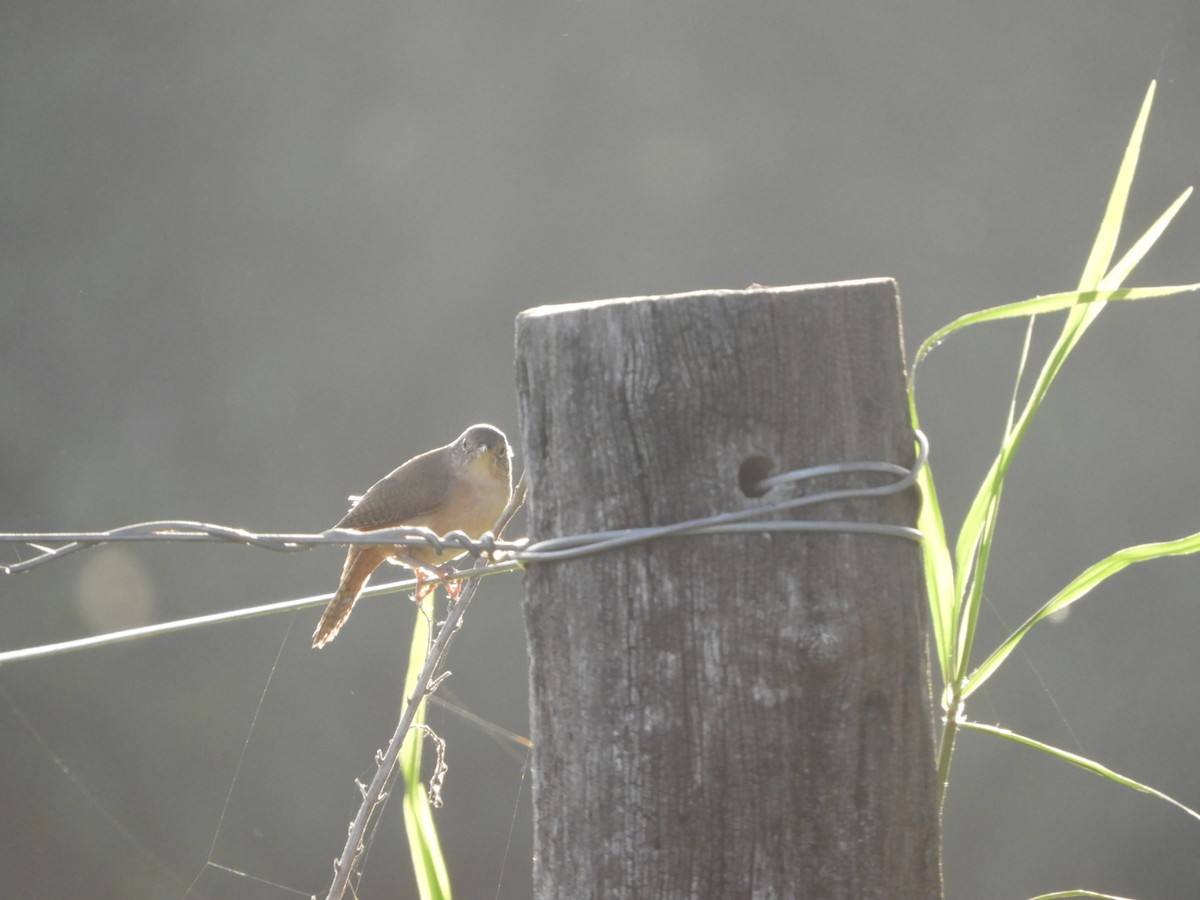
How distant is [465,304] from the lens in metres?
5.73

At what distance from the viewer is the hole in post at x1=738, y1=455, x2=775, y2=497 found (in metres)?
1.13

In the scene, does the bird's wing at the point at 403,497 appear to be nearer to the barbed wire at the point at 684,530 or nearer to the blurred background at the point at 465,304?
the barbed wire at the point at 684,530

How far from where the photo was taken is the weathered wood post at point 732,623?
1109 mm

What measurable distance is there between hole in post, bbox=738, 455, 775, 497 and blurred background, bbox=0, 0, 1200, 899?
14.9 ft

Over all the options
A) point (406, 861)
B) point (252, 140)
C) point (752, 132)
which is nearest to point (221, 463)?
point (252, 140)

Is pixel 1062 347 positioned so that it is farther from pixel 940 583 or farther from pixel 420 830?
pixel 420 830

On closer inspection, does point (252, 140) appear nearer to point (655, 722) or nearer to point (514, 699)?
point (514, 699)

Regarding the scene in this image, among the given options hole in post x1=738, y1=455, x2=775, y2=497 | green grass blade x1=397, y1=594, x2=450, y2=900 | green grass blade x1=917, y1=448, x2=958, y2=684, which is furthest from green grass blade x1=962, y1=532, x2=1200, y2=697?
green grass blade x1=397, y1=594, x2=450, y2=900

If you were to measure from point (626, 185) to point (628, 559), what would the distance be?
15.7 ft

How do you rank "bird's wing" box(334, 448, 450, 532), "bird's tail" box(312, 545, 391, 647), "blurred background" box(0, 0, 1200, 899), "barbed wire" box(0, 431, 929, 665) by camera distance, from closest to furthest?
1. "barbed wire" box(0, 431, 929, 665)
2. "bird's tail" box(312, 545, 391, 647)
3. "bird's wing" box(334, 448, 450, 532)
4. "blurred background" box(0, 0, 1200, 899)

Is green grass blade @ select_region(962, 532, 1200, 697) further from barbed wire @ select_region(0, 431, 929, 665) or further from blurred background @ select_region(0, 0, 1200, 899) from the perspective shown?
blurred background @ select_region(0, 0, 1200, 899)

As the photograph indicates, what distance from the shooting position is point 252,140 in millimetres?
5699

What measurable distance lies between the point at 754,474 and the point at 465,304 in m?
4.71

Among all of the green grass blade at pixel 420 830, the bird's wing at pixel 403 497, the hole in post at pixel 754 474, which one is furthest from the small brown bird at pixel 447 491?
the hole in post at pixel 754 474
